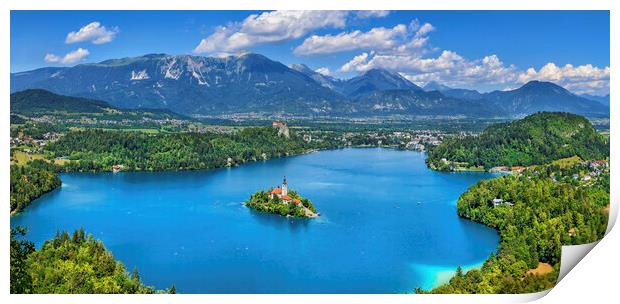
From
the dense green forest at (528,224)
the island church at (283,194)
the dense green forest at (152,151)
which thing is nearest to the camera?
the dense green forest at (528,224)

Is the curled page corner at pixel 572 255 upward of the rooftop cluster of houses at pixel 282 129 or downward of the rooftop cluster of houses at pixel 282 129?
downward

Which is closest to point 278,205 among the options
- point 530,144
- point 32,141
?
point 530,144

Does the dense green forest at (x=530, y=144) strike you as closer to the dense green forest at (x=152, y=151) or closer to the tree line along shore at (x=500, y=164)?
the tree line along shore at (x=500, y=164)

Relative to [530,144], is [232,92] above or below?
above

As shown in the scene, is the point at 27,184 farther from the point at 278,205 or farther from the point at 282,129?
the point at 282,129

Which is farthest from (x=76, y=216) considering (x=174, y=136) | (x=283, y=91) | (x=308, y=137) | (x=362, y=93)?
(x=362, y=93)

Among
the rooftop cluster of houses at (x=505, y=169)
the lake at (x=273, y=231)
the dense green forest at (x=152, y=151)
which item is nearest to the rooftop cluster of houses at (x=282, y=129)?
the dense green forest at (x=152, y=151)

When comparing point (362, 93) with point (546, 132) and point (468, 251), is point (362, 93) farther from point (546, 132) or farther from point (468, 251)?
point (468, 251)
